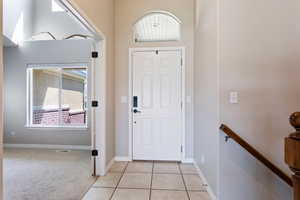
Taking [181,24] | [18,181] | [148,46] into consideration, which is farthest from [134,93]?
[18,181]

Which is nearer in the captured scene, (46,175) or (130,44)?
(46,175)

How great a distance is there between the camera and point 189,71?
3521mm

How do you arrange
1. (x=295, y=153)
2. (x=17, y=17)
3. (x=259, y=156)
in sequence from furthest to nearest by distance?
(x=17, y=17), (x=259, y=156), (x=295, y=153)

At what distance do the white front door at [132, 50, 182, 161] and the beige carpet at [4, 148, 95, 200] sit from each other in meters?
1.14

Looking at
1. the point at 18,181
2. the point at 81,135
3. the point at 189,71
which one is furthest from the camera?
the point at 81,135

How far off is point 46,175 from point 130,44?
8.82ft

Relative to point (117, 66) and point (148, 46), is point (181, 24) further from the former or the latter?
point (117, 66)

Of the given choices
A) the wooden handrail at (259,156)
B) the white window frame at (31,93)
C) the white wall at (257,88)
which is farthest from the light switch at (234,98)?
the white window frame at (31,93)

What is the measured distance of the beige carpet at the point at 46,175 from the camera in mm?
2359

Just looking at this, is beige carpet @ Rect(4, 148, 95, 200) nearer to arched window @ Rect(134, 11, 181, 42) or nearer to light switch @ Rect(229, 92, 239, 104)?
light switch @ Rect(229, 92, 239, 104)

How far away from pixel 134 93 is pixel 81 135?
77.0 inches

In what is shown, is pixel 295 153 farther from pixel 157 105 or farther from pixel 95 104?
pixel 157 105

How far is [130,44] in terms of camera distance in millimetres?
3590

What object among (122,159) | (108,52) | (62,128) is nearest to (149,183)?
(122,159)
